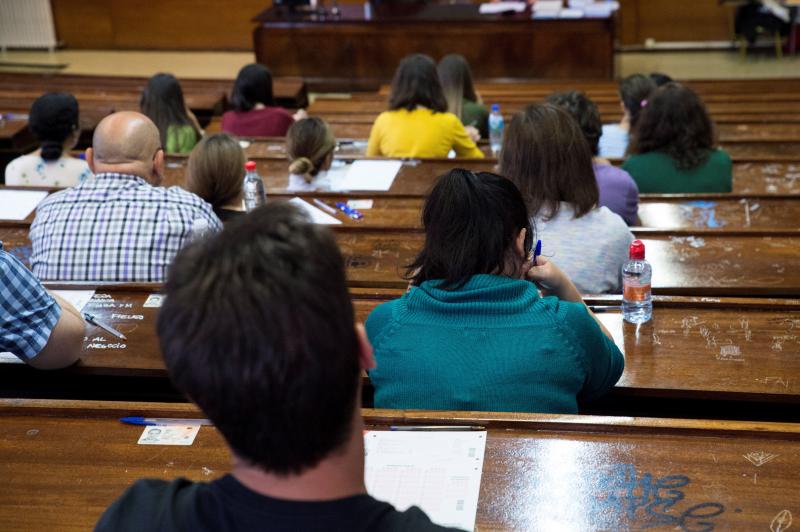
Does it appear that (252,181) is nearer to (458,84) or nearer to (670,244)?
(670,244)

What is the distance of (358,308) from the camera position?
8.70 ft

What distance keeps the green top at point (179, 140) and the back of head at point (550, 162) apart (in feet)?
8.79

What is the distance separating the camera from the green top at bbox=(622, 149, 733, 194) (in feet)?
12.9

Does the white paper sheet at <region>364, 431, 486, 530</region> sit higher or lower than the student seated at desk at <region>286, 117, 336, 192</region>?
lower

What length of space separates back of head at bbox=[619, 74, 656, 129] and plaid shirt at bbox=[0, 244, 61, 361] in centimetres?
311

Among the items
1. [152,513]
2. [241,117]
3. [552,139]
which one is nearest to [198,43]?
[241,117]

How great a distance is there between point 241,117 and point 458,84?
1253mm

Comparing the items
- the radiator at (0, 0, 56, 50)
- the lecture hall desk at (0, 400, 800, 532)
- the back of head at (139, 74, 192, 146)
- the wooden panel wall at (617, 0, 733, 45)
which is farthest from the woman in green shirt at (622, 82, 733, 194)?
the radiator at (0, 0, 56, 50)

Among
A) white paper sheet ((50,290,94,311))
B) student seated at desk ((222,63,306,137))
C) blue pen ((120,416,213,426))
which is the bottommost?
blue pen ((120,416,213,426))

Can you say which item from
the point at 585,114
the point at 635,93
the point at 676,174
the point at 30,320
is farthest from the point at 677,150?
the point at 30,320

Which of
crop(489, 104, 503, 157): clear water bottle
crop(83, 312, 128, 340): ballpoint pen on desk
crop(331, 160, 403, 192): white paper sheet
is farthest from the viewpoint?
crop(489, 104, 503, 157): clear water bottle

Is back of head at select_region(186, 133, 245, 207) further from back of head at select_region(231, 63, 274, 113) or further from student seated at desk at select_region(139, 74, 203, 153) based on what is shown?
back of head at select_region(231, 63, 274, 113)

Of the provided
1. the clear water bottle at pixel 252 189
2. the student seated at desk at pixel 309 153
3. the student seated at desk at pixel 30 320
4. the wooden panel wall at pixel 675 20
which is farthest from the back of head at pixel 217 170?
the wooden panel wall at pixel 675 20

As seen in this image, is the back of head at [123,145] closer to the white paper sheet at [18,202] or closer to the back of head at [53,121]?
the white paper sheet at [18,202]
